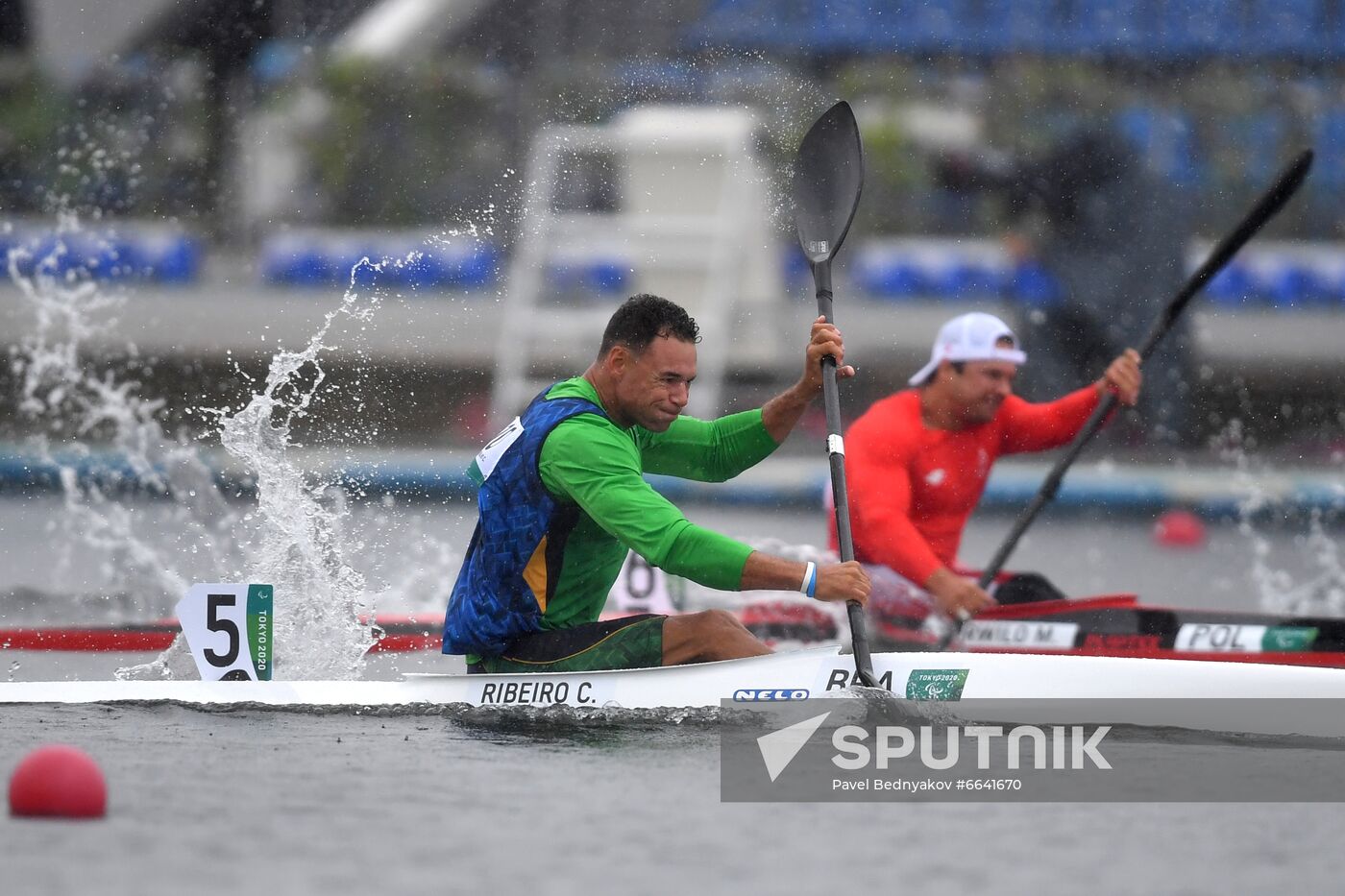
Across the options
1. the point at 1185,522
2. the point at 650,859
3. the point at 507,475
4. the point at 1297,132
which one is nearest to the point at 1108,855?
the point at 650,859

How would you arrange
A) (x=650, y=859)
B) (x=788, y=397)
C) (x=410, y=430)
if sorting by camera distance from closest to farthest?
1. (x=650, y=859)
2. (x=788, y=397)
3. (x=410, y=430)

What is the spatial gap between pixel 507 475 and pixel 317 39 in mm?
16862

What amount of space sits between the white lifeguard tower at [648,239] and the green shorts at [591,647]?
479 inches

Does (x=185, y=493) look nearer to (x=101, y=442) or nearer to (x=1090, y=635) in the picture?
(x=101, y=442)

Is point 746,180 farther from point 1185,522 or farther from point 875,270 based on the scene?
point 1185,522

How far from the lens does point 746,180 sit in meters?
19.7

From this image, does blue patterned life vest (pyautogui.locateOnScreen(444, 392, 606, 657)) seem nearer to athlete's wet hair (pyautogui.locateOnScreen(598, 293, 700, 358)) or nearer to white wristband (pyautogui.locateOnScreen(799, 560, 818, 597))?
athlete's wet hair (pyautogui.locateOnScreen(598, 293, 700, 358))

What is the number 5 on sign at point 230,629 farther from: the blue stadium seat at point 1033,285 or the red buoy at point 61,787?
the blue stadium seat at point 1033,285

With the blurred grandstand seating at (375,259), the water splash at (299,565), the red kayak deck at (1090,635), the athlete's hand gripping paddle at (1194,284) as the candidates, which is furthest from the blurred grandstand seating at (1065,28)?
the water splash at (299,565)

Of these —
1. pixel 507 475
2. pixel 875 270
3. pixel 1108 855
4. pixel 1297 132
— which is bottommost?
pixel 1108 855

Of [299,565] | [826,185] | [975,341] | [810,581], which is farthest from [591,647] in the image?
[975,341]

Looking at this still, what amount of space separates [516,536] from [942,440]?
2.77 meters

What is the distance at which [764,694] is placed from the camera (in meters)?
5.62

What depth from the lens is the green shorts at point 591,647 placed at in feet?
18.9
